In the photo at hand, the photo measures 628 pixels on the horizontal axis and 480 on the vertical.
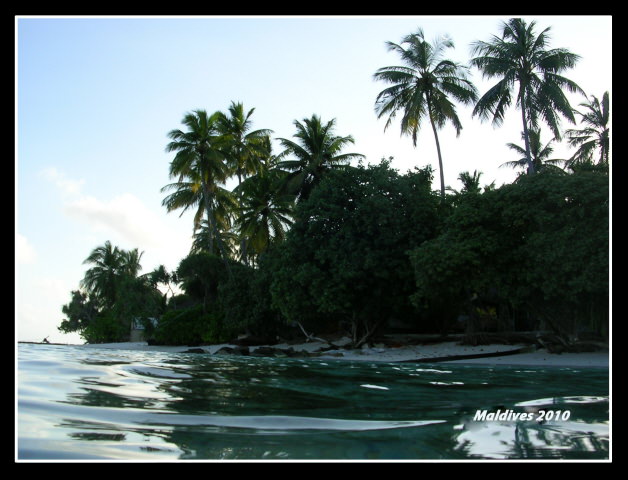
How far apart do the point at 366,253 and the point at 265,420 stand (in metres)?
15.4

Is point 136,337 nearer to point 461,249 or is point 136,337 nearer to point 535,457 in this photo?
point 461,249

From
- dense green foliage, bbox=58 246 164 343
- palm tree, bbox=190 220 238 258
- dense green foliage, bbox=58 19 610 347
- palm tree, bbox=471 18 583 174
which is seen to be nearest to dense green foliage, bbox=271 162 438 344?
dense green foliage, bbox=58 19 610 347

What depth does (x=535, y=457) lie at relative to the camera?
2977 millimetres

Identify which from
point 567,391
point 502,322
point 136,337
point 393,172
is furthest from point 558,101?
point 136,337

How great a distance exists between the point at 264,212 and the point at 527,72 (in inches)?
572

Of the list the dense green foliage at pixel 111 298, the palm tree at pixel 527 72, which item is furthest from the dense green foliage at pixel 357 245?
the dense green foliage at pixel 111 298

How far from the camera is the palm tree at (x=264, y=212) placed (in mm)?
28312

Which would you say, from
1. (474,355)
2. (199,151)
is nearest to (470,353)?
(474,355)

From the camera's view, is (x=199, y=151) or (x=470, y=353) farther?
(x=199, y=151)

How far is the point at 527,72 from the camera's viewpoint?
890 inches

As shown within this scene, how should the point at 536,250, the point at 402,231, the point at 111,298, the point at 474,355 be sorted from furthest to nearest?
the point at 111,298 → the point at 402,231 → the point at 474,355 → the point at 536,250

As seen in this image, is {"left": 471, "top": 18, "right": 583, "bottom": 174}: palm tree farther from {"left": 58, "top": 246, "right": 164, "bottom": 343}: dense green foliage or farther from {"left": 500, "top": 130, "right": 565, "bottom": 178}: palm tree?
{"left": 58, "top": 246, "right": 164, "bottom": 343}: dense green foliage

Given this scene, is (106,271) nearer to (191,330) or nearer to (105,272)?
(105,272)

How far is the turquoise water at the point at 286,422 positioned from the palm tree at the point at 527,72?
62.3 ft
